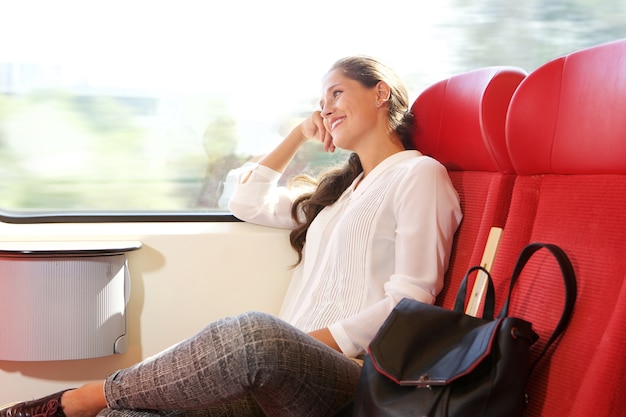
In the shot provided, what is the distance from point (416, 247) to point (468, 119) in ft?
1.13

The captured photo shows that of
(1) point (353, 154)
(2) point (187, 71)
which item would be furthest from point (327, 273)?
(2) point (187, 71)

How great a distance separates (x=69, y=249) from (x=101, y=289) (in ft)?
0.49

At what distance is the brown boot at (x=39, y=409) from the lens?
69.8 inches

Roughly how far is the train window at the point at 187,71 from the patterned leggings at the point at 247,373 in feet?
3.54

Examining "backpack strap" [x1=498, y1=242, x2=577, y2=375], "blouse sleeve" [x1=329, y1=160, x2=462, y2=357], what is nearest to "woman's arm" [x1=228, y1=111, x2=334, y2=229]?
"blouse sleeve" [x1=329, y1=160, x2=462, y2=357]

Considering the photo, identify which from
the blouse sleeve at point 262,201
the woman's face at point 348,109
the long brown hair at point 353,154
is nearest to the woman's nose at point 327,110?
the woman's face at point 348,109

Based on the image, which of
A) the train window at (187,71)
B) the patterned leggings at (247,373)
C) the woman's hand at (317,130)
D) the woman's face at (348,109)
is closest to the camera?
the patterned leggings at (247,373)

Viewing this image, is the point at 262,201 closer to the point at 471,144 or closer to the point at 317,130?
the point at 317,130

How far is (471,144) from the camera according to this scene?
6.43ft

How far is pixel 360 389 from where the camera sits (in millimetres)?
1493

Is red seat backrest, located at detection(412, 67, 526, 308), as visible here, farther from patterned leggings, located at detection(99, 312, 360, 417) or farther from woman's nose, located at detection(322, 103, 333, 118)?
patterned leggings, located at detection(99, 312, 360, 417)

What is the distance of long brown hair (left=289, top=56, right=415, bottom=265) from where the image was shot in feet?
7.22

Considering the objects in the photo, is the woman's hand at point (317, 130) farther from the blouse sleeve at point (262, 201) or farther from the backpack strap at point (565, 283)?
the backpack strap at point (565, 283)

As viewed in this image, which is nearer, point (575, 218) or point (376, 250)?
point (575, 218)
